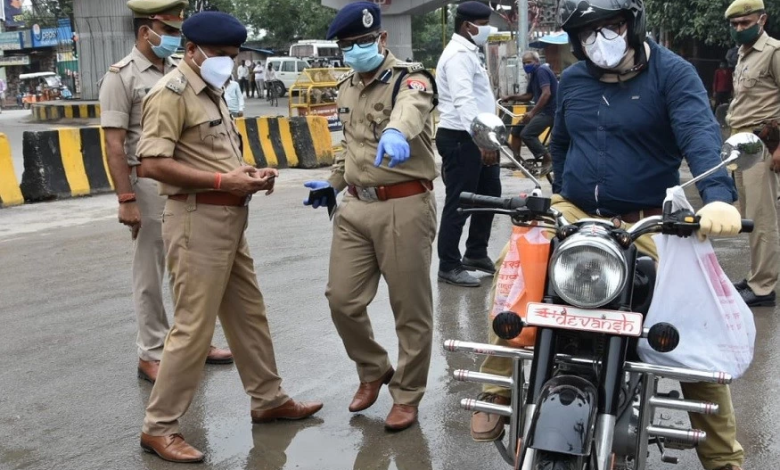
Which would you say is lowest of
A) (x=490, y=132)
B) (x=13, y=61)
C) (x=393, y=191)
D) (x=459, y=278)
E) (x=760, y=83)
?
(x=459, y=278)

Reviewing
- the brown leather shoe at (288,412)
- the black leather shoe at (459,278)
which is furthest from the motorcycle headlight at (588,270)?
the black leather shoe at (459,278)

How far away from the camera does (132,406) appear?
5039mm

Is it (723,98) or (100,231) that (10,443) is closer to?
(100,231)

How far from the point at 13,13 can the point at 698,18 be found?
54006mm

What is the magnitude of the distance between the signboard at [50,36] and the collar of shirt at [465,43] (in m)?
56.3

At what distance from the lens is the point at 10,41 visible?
217 feet

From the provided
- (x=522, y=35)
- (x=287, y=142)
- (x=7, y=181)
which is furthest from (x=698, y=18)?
(x=7, y=181)

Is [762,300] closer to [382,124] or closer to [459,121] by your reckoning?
[459,121]

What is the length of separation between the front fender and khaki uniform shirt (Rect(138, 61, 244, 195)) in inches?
79.9

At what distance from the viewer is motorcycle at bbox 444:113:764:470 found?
299 centimetres

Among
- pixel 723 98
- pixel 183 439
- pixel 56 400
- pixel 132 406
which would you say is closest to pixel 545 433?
pixel 183 439

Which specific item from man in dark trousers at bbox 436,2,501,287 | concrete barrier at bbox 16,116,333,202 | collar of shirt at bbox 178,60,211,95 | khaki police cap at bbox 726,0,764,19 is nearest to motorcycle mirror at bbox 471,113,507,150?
collar of shirt at bbox 178,60,211,95

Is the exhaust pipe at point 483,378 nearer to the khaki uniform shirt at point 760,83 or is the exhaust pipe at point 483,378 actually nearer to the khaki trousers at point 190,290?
the khaki trousers at point 190,290

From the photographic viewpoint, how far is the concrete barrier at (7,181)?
36.1 ft
